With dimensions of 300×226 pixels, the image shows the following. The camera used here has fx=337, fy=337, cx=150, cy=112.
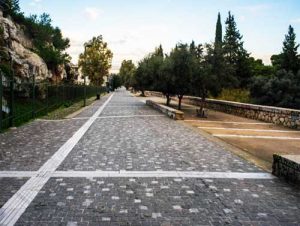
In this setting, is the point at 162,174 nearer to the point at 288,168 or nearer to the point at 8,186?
the point at 288,168

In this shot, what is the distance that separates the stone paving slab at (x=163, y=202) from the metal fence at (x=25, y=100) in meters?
7.41

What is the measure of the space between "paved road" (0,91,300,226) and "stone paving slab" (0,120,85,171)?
24mm

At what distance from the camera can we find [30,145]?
372 inches

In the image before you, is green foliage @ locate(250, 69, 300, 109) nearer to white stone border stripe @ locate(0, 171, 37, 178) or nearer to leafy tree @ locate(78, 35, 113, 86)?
white stone border stripe @ locate(0, 171, 37, 178)

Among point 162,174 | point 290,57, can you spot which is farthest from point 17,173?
point 290,57

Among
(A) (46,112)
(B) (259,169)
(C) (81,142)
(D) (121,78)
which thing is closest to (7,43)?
(A) (46,112)

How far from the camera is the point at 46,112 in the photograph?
19844 millimetres

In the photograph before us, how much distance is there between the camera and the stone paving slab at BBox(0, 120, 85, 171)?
7.29 metres

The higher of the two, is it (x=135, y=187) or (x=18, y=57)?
(x=18, y=57)

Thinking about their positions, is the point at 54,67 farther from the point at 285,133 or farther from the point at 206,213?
the point at 206,213

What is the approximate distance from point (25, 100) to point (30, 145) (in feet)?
22.8

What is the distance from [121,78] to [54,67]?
88947 mm

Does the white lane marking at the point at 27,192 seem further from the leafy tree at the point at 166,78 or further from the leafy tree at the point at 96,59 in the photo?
the leafy tree at the point at 96,59

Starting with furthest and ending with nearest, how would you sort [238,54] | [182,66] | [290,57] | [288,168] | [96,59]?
[96,59]
[238,54]
[290,57]
[182,66]
[288,168]
